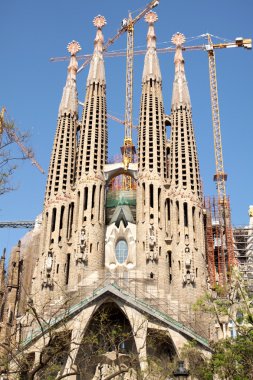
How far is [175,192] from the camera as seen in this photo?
50312mm

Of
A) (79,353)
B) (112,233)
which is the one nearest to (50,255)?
(112,233)

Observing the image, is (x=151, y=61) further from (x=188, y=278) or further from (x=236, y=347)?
(x=236, y=347)

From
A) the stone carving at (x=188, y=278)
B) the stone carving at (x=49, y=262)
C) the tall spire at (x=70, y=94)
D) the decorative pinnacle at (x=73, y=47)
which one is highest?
the decorative pinnacle at (x=73, y=47)

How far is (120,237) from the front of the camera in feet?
168

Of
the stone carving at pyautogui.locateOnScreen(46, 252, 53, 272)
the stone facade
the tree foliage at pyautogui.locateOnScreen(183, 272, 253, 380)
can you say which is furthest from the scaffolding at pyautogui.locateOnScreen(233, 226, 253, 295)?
the tree foliage at pyautogui.locateOnScreen(183, 272, 253, 380)

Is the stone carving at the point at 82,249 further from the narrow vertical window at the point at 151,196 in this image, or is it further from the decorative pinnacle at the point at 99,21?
the decorative pinnacle at the point at 99,21

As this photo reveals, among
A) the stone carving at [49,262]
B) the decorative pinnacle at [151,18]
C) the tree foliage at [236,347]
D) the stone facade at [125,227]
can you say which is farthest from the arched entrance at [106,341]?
the decorative pinnacle at [151,18]

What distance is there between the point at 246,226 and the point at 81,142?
1003 inches

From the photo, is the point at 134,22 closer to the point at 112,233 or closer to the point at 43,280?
the point at 112,233

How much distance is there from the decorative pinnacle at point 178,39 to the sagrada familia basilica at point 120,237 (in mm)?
2412

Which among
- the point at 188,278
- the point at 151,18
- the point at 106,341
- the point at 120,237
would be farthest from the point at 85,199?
the point at 151,18

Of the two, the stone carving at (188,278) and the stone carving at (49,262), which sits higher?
the stone carving at (49,262)

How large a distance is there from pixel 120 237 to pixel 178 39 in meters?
23.8

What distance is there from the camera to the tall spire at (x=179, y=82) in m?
56.0
